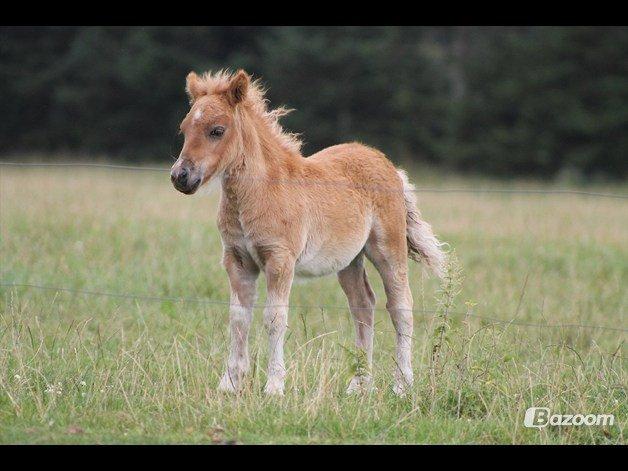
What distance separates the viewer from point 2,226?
12.0 meters

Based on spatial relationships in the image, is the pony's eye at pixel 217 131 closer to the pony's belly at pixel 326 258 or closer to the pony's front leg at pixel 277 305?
the pony's front leg at pixel 277 305

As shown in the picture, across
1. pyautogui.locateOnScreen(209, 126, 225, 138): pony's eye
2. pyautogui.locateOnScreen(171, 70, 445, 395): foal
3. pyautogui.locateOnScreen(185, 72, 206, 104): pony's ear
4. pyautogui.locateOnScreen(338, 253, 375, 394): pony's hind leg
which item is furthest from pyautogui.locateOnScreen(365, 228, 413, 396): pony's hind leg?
pyautogui.locateOnScreen(185, 72, 206, 104): pony's ear

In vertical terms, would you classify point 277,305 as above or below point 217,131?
below

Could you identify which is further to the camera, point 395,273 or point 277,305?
point 395,273

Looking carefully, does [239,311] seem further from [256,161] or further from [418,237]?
[418,237]

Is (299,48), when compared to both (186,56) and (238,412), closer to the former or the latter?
(186,56)

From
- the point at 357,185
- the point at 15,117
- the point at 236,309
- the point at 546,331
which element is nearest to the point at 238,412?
the point at 236,309

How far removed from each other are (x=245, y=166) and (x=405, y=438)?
215 centimetres

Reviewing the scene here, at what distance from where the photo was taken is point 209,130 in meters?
6.01

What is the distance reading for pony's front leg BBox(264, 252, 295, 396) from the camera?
6.16 metres

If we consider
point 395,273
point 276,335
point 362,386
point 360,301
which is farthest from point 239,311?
point 395,273
